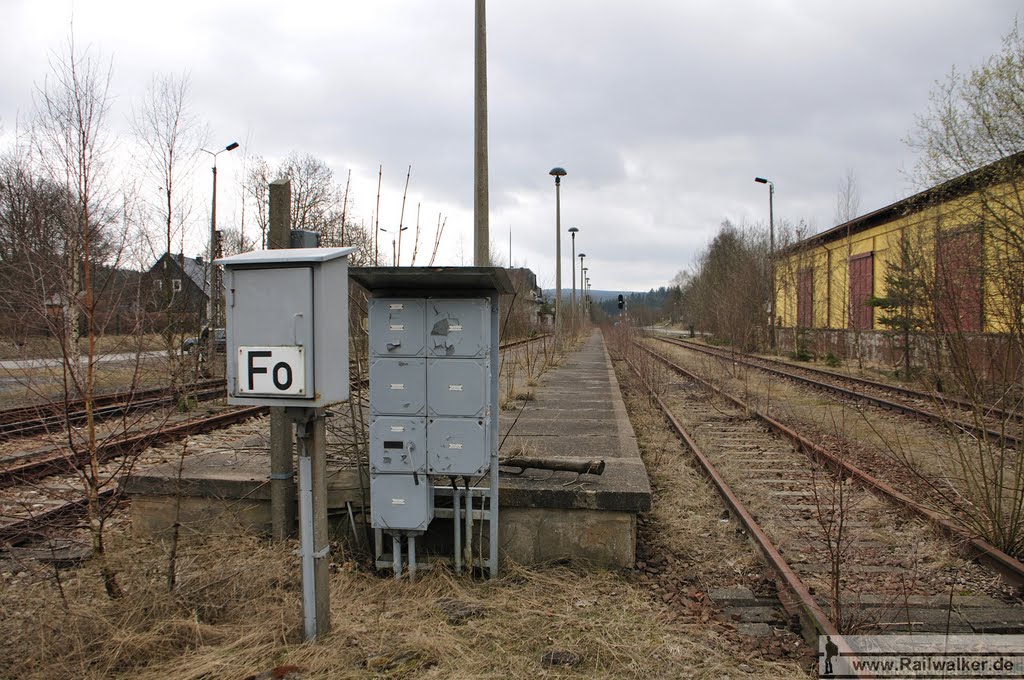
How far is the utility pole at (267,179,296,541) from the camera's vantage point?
14.3 feet

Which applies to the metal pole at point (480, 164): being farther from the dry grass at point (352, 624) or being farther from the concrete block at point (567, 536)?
the dry grass at point (352, 624)

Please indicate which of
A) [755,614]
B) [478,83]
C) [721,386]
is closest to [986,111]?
[721,386]

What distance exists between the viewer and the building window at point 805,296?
1143 inches

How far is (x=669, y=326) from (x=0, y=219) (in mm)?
106532

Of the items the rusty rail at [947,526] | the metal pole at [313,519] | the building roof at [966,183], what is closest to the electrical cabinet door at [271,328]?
the metal pole at [313,519]

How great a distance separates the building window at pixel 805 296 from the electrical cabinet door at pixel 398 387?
2582cm

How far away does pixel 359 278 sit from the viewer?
13.5 feet

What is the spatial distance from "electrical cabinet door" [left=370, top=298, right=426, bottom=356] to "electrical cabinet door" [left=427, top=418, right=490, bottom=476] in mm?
534

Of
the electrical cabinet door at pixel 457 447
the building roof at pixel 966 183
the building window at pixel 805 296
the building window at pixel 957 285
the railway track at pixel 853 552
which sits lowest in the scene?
the railway track at pixel 853 552

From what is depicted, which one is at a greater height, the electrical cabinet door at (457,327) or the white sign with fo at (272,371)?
the electrical cabinet door at (457,327)

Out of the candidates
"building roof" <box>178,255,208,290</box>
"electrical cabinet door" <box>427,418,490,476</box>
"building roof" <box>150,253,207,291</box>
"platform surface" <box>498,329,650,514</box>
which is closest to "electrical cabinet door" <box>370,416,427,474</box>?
"electrical cabinet door" <box>427,418,490,476</box>

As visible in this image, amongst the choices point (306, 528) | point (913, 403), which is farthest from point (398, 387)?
point (913, 403)

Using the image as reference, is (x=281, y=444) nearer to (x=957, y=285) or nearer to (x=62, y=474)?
(x=62, y=474)

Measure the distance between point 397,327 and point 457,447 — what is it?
0.91 m
